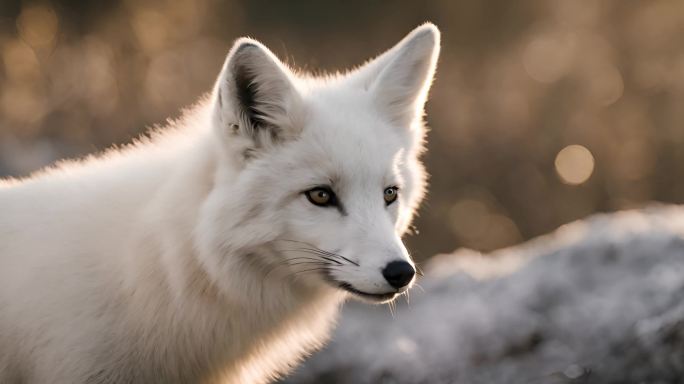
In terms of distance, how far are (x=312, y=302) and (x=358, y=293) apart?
0.50 meters

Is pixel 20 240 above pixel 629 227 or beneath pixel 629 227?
A: above

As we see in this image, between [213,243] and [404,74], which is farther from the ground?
[404,74]

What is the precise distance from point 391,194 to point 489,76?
11.4 meters

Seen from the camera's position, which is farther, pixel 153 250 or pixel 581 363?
pixel 581 363

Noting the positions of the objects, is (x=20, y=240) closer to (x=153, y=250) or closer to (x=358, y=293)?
(x=153, y=250)

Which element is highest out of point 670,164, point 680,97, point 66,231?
point 66,231

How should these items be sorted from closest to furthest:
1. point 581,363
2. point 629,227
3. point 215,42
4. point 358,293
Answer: point 358,293, point 581,363, point 629,227, point 215,42

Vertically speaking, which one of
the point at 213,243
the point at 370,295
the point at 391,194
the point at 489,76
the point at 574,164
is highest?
the point at 213,243

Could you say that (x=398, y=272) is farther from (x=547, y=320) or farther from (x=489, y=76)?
(x=489, y=76)

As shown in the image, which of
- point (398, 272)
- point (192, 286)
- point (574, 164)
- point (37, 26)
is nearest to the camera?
point (398, 272)

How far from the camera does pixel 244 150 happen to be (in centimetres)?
352

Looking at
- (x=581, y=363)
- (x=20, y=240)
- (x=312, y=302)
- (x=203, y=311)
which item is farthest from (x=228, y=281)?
(x=581, y=363)

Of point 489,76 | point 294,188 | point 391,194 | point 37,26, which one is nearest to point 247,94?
point 294,188

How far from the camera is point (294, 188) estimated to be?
3.42m
